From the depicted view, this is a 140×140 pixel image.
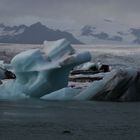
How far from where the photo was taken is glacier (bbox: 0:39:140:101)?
85.9ft

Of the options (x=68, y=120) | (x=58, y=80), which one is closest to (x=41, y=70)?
(x=58, y=80)

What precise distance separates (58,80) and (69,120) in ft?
34.9

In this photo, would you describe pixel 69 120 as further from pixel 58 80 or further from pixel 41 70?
pixel 58 80

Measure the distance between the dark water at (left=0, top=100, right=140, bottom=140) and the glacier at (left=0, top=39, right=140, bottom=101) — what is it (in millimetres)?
1306

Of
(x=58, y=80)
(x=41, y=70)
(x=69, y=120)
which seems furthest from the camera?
(x=58, y=80)

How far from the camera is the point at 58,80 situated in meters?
28.7

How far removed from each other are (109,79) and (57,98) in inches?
92.9

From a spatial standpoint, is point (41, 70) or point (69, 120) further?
point (41, 70)

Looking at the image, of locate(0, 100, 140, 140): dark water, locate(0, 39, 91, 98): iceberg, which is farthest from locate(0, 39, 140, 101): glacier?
locate(0, 100, 140, 140): dark water

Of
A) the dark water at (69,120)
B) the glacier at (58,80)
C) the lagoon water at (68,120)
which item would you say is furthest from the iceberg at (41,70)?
the dark water at (69,120)

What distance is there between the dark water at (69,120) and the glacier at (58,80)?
1306mm

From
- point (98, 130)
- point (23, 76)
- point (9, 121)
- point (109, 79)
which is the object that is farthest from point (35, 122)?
point (23, 76)

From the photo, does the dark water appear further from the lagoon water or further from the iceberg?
the iceberg

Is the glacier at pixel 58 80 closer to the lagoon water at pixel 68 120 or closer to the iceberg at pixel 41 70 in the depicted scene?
the iceberg at pixel 41 70
